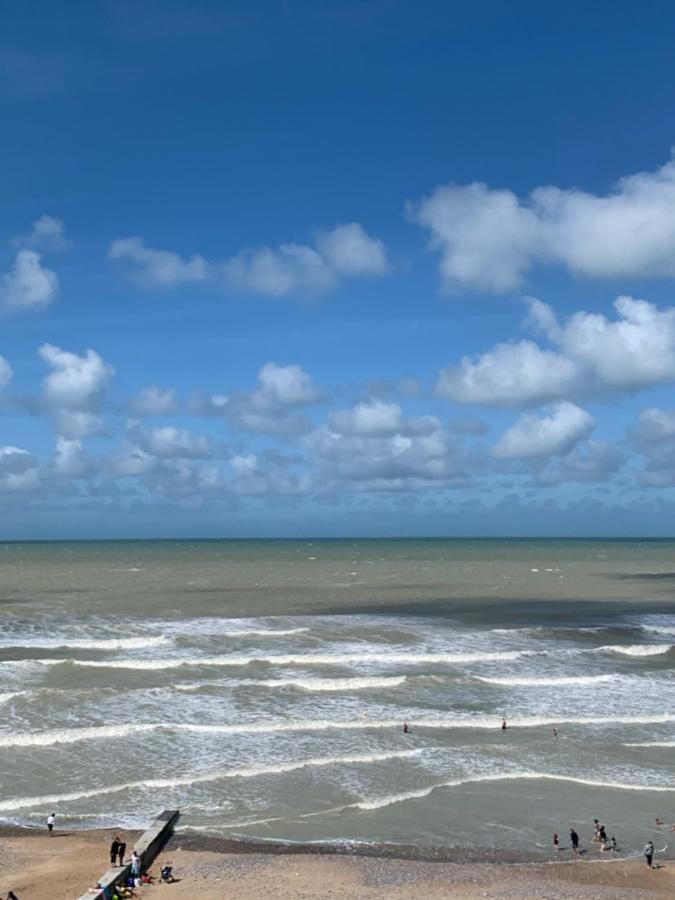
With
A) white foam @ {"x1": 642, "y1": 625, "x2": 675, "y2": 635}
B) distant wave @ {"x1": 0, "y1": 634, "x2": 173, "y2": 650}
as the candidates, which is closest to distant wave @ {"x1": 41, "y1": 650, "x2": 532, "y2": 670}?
distant wave @ {"x1": 0, "y1": 634, "x2": 173, "y2": 650}

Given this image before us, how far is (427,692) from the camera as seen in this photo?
116ft

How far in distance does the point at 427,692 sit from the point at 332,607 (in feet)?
92.4

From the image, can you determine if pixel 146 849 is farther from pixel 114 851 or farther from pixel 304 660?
pixel 304 660

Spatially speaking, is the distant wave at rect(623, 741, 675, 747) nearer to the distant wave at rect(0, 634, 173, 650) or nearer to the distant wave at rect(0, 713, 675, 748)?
the distant wave at rect(0, 713, 675, 748)

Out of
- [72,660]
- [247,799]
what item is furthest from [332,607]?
[247,799]

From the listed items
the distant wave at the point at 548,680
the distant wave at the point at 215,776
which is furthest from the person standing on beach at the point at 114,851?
the distant wave at the point at 548,680

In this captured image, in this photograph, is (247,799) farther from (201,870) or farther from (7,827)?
(7,827)

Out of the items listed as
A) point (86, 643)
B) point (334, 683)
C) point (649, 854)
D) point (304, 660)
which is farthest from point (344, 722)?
point (86, 643)

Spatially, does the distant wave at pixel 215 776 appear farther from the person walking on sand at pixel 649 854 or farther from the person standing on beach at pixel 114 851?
the person walking on sand at pixel 649 854

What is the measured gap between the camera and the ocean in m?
23.0

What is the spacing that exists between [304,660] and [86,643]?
42.6 ft

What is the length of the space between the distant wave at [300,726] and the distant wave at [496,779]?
470 cm

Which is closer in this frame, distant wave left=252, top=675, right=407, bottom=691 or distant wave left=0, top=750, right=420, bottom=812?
distant wave left=0, top=750, right=420, bottom=812

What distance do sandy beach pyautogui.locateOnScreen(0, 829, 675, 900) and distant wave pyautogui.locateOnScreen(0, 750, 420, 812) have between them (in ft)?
8.80
